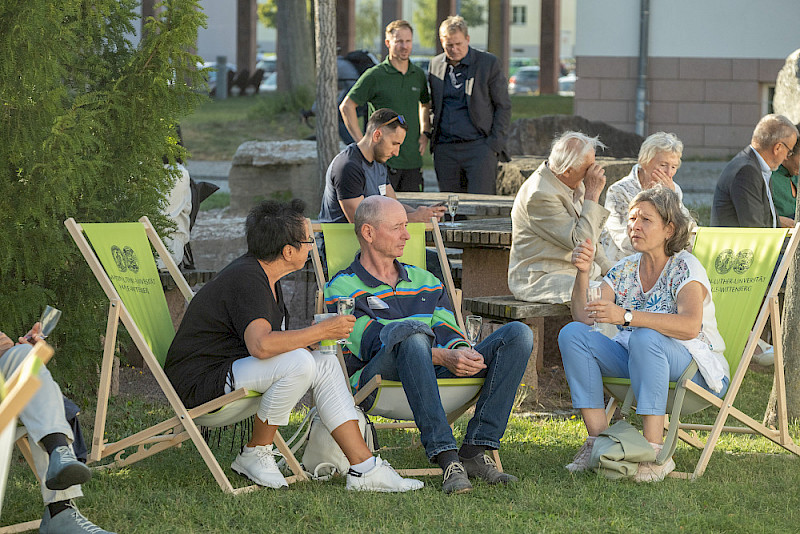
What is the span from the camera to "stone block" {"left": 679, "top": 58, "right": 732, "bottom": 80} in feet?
51.7

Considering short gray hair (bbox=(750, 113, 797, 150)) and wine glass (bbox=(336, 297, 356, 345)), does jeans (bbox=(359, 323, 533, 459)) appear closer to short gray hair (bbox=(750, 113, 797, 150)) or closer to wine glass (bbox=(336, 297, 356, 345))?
wine glass (bbox=(336, 297, 356, 345))

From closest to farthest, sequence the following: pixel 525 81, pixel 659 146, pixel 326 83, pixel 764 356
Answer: pixel 659 146 < pixel 764 356 < pixel 326 83 < pixel 525 81

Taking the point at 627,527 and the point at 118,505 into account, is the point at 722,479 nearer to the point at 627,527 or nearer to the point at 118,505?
the point at 627,527

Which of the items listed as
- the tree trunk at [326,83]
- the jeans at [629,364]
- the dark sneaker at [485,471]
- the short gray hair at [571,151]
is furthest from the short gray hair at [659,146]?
the tree trunk at [326,83]

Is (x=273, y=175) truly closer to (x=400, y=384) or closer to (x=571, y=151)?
(x=571, y=151)

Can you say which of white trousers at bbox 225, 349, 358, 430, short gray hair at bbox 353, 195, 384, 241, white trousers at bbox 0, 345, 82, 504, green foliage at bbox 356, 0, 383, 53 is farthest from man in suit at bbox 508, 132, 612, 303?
green foliage at bbox 356, 0, 383, 53

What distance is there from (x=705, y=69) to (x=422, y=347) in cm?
1277

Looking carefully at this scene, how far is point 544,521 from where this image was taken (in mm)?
3822

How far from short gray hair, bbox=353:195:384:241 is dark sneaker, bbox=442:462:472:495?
105cm

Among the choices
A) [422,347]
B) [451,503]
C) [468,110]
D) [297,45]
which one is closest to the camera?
[451,503]

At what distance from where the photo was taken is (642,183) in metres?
5.84

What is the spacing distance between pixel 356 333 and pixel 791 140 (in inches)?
133

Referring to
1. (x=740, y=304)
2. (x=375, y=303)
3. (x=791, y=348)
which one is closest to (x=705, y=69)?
(x=791, y=348)

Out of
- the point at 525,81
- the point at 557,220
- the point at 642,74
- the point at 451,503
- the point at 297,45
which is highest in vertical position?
the point at 297,45
